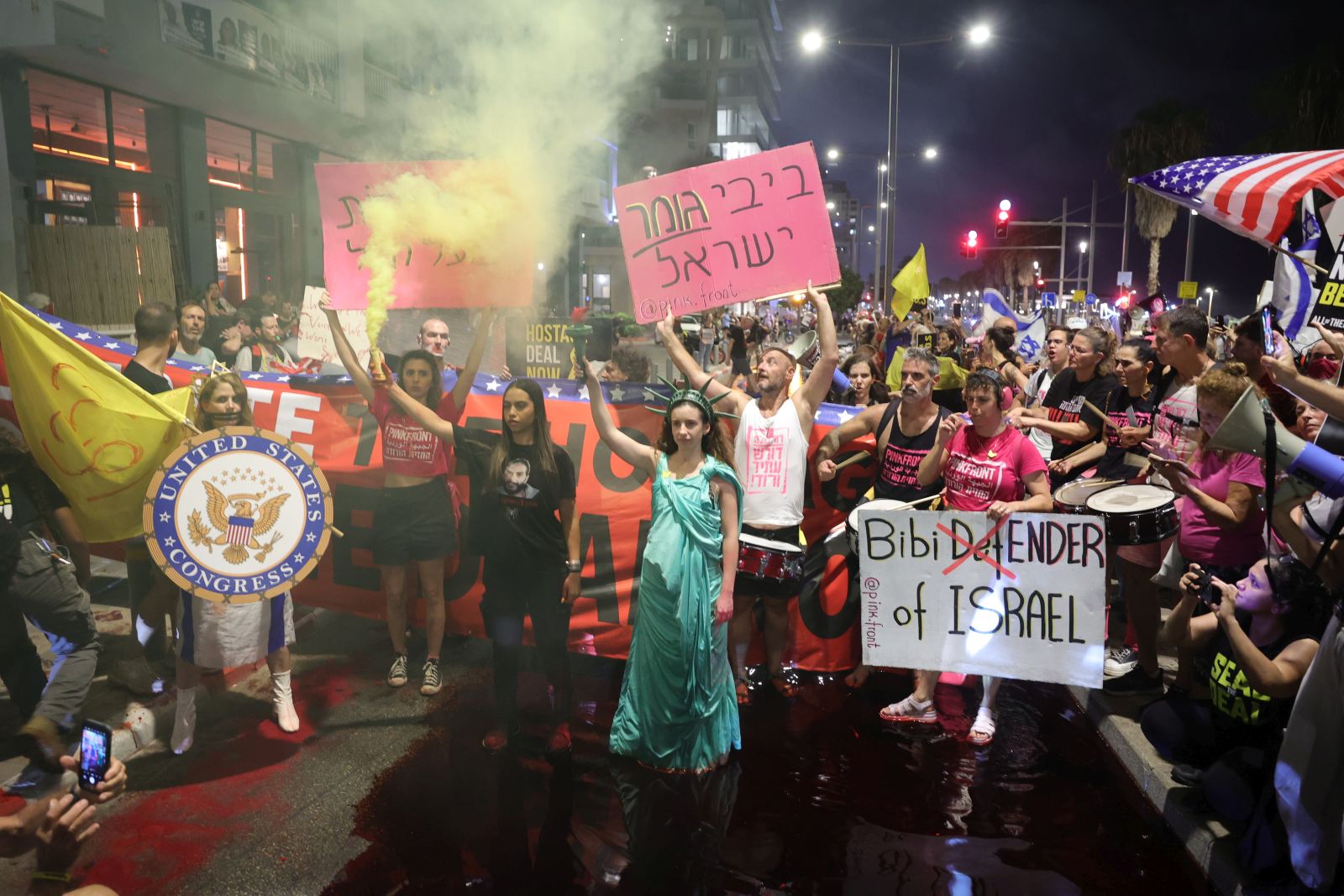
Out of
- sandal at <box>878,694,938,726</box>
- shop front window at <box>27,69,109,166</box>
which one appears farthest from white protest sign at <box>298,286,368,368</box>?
shop front window at <box>27,69,109,166</box>

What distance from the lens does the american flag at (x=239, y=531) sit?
4539 mm

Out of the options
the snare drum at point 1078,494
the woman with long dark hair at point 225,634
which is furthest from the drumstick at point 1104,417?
the woman with long dark hair at point 225,634

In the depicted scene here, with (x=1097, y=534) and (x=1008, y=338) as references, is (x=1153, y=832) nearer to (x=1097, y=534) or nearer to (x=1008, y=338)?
(x=1097, y=534)

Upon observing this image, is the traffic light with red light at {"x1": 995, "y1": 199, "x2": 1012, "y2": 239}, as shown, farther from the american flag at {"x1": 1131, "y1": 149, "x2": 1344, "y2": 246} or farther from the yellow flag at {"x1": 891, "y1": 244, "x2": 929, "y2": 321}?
the american flag at {"x1": 1131, "y1": 149, "x2": 1344, "y2": 246}

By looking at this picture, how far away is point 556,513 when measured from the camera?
17.4 ft

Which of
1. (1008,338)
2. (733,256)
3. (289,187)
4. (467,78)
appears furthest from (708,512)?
(289,187)

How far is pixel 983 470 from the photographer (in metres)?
5.20

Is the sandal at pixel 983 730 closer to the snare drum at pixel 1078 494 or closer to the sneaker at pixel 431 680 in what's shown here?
the snare drum at pixel 1078 494

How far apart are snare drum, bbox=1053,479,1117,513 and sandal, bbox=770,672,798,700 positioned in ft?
6.10

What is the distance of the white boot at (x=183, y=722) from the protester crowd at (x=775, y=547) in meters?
0.02

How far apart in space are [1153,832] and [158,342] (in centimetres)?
577

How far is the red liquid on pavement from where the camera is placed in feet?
12.5

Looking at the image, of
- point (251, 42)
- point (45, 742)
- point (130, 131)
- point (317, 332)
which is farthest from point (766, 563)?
point (130, 131)

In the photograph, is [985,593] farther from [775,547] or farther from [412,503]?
[412,503]
